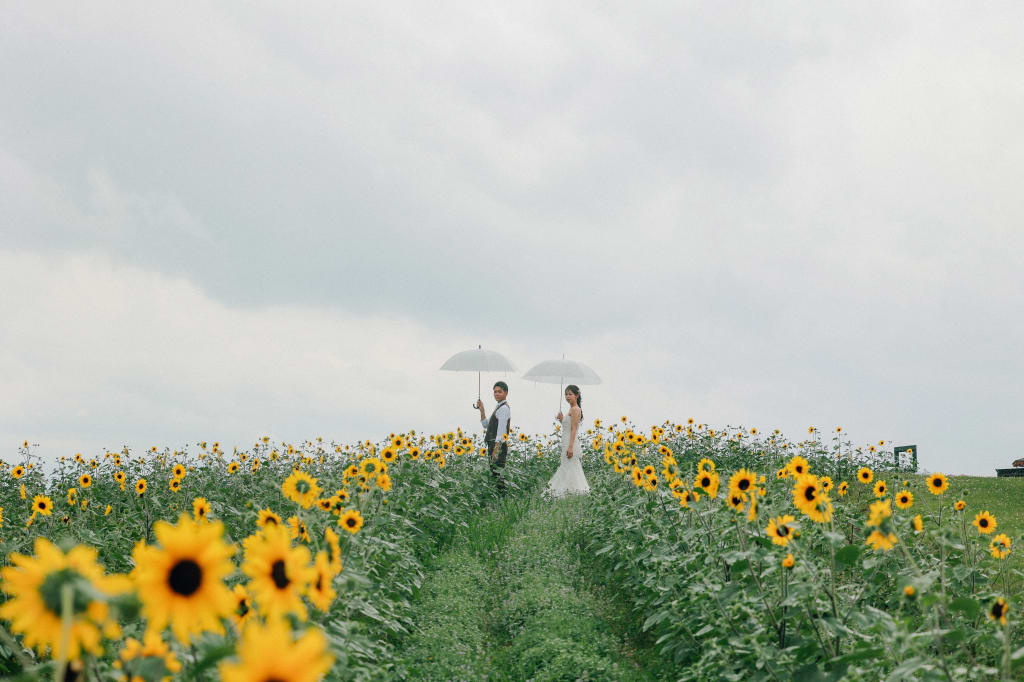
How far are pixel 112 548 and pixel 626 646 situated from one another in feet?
16.3

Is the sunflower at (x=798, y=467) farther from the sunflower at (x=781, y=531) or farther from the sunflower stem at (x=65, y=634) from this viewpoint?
the sunflower stem at (x=65, y=634)

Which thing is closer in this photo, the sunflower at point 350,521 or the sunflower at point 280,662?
the sunflower at point 280,662

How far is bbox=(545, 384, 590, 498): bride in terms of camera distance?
41.3 feet

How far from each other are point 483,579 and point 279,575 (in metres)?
5.83

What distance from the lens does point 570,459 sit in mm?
12719

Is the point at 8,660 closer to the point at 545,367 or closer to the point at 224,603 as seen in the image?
the point at 224,603

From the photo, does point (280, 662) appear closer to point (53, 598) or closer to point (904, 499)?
point (53, 598)

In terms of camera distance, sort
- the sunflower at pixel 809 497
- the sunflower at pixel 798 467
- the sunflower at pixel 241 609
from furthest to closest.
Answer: the sunflower at pixel 798 467
the sunflower at pixel 809 497
the sunflower at pixel 241 609

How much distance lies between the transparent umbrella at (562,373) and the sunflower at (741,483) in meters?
9.56

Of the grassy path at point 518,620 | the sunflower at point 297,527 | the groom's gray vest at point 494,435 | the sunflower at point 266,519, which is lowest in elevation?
the grassy path at point 518,620

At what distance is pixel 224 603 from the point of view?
1.89m

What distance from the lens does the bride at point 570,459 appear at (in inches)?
496

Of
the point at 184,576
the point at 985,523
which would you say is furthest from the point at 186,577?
the point at 985,523

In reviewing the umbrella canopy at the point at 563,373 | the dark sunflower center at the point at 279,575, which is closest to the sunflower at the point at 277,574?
the dark sunflower center at the point at 279,575
